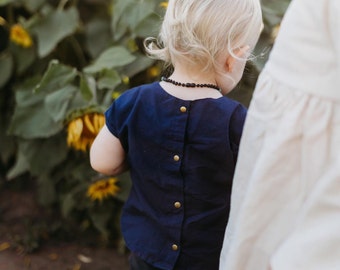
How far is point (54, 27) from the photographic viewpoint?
1.79m

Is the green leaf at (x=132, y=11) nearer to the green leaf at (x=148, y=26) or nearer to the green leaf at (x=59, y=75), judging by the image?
the green leaf at (x=148, y=26)

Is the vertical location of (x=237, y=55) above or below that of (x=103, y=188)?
above

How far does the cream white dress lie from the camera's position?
58 centimetres

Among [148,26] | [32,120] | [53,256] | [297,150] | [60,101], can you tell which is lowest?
[53,256]

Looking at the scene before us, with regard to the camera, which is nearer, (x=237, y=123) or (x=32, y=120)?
(x=237, y=123)

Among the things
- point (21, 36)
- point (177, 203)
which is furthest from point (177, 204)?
point (21, 36)

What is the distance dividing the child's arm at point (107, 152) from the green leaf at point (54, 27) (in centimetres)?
77

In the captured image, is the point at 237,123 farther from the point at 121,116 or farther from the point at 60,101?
the point at 60,101

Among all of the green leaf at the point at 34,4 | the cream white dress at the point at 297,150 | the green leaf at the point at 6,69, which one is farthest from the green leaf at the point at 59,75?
the cream white dress at the point at 297,150

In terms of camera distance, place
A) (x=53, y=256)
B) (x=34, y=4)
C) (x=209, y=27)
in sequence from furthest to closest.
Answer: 1. (x=53, y=256)
2. (x=34, y=4)
3. (x=209, y=27)

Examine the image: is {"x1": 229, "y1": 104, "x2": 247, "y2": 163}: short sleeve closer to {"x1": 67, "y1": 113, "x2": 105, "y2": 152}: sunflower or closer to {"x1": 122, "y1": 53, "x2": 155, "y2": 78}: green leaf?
{"x1": 67, "y1": 113, "x2": 105, "y2": 152}: sunflower

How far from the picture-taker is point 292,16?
2.00 ft

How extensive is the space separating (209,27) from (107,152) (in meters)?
0.30

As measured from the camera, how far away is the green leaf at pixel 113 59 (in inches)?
58.5
